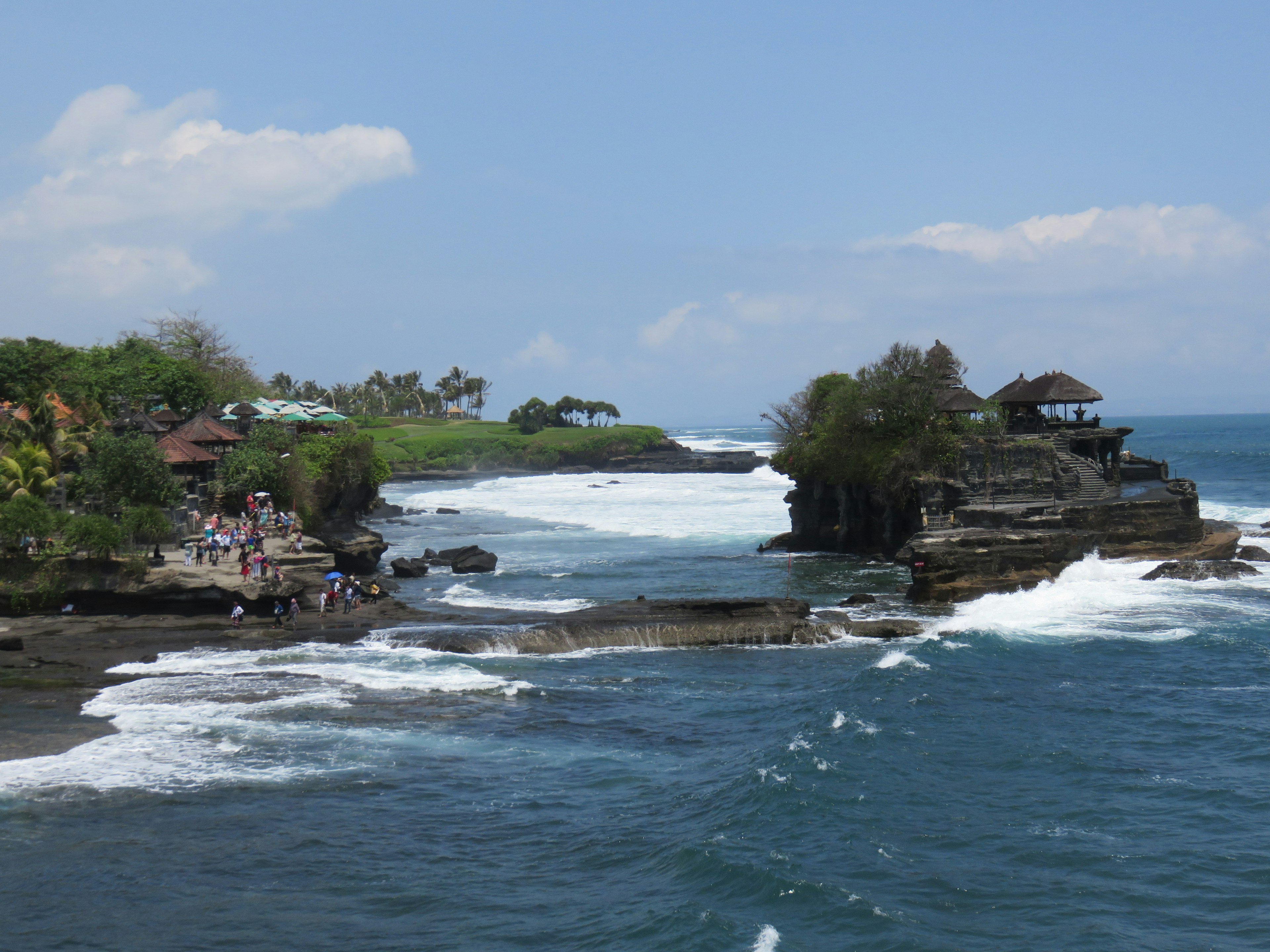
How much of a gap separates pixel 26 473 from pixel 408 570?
1598cm

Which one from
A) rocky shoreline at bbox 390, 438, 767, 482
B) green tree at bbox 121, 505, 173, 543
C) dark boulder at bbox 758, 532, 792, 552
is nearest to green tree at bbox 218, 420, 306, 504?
green tree at bbox 121, 505, 173, 543

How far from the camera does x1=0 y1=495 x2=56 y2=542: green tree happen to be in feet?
106

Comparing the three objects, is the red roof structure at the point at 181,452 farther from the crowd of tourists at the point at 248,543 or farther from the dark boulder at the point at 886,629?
the dark boulder at the point at 886,629

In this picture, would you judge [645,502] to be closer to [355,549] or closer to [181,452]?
[355,549]

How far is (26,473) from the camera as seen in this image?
36188mm

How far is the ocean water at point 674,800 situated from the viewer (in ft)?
48.6

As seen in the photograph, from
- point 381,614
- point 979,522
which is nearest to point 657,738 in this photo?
point 381,614

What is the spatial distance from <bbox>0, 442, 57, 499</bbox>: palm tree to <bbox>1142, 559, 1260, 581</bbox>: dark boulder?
137 ft

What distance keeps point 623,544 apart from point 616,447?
243 feet

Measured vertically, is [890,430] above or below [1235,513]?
above

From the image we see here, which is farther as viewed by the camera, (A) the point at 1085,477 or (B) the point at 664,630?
(A) the point at 1085,477

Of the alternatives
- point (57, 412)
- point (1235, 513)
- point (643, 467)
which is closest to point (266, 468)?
point (57, 412)

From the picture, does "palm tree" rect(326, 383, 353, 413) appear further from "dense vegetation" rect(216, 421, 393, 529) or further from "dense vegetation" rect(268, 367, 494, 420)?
"dense vegetation" rect(216, 421, 393, 529)

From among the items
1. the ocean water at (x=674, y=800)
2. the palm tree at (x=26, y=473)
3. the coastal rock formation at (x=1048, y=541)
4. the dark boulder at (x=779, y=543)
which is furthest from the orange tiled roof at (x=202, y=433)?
the coastal rock formation at (x=1048, y=541)
